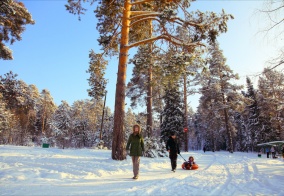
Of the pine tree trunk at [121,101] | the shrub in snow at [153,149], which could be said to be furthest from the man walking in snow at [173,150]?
the shrub in snow at [153,149]

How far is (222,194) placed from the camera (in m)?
5.37

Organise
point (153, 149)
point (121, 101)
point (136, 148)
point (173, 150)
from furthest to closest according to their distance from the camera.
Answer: point (153, 149) < point (121, 101) < point (173, 150) < point (136, 148)

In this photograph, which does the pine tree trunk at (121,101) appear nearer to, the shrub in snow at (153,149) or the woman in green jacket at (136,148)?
the woman in green jacket at (136,148)

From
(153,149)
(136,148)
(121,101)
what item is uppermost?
(121,101)

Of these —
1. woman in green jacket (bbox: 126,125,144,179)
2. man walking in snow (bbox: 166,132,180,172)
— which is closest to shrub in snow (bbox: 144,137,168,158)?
man walking in snow (bbox: 166,132,180,172)

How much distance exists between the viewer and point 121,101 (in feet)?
37.7

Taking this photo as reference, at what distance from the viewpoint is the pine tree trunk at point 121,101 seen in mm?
10867

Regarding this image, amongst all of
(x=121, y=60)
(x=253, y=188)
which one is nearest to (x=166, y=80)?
(x=121, y=60)

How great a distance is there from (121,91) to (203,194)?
7.22m

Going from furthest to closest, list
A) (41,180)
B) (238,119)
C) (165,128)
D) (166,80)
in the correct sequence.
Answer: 1. (238,119)
2. (165,128)
3. (166,80)
4. (41,180)

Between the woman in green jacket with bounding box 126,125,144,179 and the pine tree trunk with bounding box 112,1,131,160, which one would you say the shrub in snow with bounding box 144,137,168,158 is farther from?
the woman in green jacket with bounding box 126,125,144,179

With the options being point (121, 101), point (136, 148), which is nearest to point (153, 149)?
point (121, 101)

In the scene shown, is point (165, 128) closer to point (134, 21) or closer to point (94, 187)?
point (134, 21)

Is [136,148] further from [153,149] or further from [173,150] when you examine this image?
[153,149]
